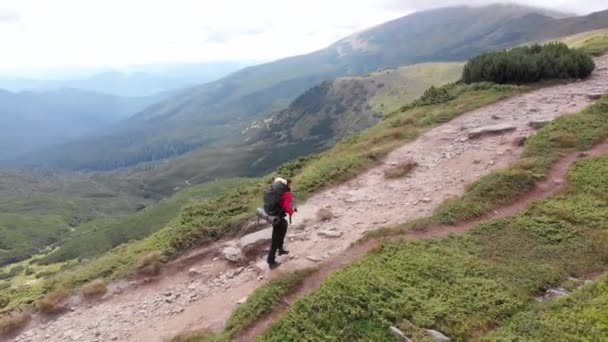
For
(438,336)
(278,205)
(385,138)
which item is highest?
(278,205)

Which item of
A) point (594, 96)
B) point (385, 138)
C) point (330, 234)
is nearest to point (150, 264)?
point (330, 234)

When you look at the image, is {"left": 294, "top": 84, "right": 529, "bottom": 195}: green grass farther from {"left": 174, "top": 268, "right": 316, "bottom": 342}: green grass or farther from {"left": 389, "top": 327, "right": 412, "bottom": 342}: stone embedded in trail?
{"left": 389, "top": 327, "right": 412, "bottom": 342}: stone embedded in trail

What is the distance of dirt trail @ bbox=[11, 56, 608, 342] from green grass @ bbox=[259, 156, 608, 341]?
221 cm

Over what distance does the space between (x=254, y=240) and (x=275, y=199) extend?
13.3 ft

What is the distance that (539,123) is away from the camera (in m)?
26.3

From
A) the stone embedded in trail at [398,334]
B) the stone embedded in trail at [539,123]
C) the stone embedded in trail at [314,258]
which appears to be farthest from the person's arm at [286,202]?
the stone embedded in trail at [539,123]

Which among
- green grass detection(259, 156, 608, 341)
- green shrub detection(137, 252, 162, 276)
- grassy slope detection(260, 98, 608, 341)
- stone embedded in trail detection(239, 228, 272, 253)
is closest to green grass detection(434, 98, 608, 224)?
grassy slope detection(260, 98, 608, 341)

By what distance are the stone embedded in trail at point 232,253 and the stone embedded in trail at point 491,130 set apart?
1554 centimetres

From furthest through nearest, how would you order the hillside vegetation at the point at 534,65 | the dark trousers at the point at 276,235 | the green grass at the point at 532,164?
the hillside vegetation at the point at 534,65 < the green grass at the point at 532,164 < the dark trousers at the point at 276,235

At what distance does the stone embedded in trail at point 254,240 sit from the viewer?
1970cm

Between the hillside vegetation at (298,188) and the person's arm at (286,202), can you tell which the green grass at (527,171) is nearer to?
the hillside vegetation at (298,188)

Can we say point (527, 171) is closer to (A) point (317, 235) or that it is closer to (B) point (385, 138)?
(A) point (317, 235)

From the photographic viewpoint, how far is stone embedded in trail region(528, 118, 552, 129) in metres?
26.1

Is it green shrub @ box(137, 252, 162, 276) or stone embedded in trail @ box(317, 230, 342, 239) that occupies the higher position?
stone embedded in trail @ box(317, 230, 342, 239)
